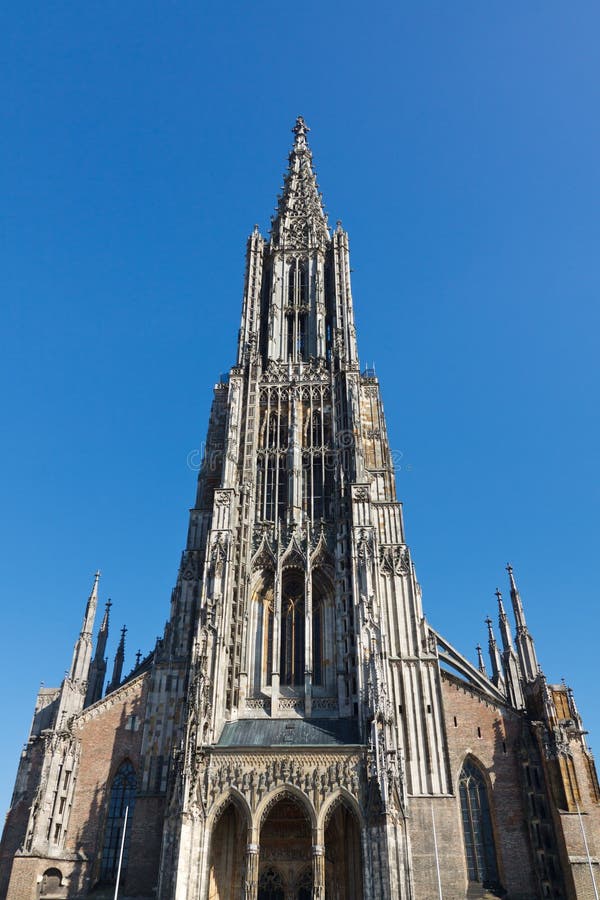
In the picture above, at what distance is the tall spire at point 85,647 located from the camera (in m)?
36.2

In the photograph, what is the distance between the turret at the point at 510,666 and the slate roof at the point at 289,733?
31.4ft

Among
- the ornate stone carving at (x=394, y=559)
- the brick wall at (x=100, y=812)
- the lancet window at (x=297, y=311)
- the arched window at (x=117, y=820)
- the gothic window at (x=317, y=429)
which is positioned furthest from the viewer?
the lancet window at (x=297, y=311)

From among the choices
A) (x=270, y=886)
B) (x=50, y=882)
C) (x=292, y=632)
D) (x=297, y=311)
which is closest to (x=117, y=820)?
(x=50, y=882)

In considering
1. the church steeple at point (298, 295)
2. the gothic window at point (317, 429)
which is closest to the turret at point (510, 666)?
the gothic window at point (317, 429)

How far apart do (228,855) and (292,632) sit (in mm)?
10507

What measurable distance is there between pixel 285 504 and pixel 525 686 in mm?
15950

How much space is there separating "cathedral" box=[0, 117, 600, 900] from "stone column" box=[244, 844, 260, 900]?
0.08 metres

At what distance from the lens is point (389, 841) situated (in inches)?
1061

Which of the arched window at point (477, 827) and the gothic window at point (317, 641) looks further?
the gothic window at point (317, 641)

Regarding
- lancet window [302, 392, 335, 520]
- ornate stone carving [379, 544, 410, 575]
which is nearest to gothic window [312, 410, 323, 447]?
lancet window [302, 392, 335, 520]

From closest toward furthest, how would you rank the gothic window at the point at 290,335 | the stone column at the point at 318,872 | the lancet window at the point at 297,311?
the stone column at the point at 318,872 < the gothic window at the point at 290,335 < the lancet window at the point at 297,311

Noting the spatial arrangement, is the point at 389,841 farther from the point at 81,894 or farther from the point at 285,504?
the point at 285,504

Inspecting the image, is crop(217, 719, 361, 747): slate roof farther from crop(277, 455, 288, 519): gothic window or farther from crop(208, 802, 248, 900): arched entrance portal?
crop(277, 455, 288, 519): gothic window

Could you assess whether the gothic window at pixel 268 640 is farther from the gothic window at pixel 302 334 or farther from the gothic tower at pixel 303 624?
the gothic window at pixel 302 334
